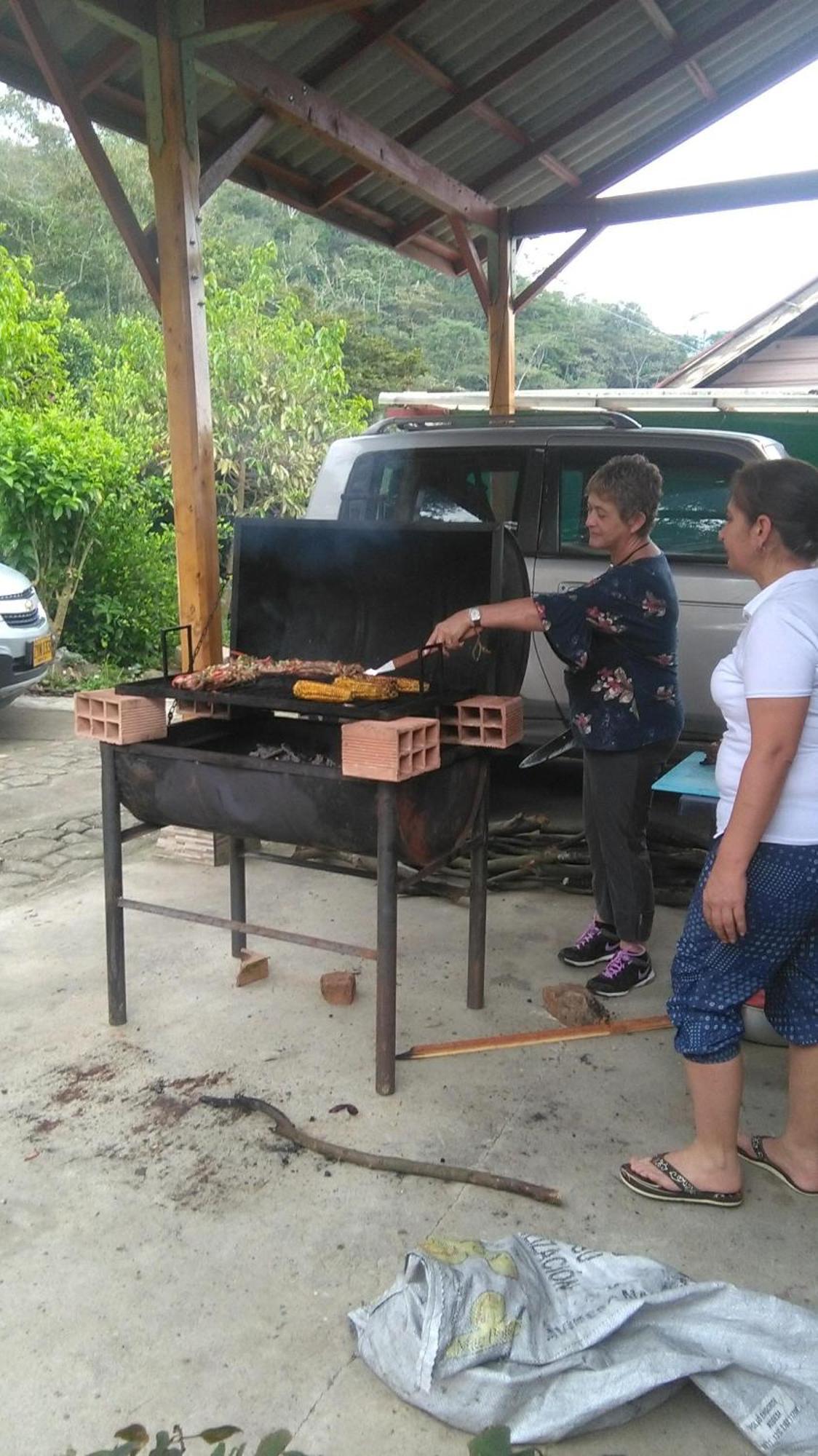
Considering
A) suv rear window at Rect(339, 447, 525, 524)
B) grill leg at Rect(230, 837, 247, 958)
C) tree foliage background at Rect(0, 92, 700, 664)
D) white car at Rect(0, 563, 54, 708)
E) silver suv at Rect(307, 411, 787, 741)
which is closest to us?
grill leg at Rect(230, 837, 247, 958)

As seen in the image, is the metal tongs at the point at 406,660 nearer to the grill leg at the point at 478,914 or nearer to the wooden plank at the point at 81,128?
the grill leg at the point at 478,914

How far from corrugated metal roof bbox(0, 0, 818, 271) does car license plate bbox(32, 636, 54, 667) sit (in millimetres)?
3450

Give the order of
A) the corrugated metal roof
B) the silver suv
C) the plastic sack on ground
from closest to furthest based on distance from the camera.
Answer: the plastic sack on ground → the corrugated metal roof → the silver suv

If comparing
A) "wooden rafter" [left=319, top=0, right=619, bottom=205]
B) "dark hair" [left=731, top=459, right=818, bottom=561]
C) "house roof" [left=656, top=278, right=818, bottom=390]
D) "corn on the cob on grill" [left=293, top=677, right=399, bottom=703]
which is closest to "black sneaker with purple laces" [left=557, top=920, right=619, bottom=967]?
"corn on the cob on grill" [left=293, top=677, right=399, bottom=703]

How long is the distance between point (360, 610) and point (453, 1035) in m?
1.54

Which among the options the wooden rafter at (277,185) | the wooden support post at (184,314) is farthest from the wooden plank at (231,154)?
the wooden rafter at (277,185)

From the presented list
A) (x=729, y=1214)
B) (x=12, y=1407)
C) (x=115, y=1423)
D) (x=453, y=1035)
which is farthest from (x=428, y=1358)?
(x=453, y=1035)

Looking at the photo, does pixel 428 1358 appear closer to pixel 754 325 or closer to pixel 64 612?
pixel 64 612

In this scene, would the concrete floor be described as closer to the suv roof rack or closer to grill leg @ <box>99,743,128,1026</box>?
grill leg @ <box>99,743,128,1026</box>

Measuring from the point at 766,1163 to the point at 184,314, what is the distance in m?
4.01

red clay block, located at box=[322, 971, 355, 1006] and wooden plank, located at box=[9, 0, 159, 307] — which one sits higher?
wooden plank, located at box=[9, 0, 159, 307]

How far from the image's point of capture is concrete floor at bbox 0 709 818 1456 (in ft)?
6.87

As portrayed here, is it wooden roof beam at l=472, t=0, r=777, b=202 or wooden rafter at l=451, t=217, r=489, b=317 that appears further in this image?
wooden rafter at l=451, t=217, r=489, b=317

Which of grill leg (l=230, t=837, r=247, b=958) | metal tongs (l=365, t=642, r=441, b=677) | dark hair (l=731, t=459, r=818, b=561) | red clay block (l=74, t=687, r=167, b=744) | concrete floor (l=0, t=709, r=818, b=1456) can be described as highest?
dark hair (l=731, t=459, r=818, b=561)
